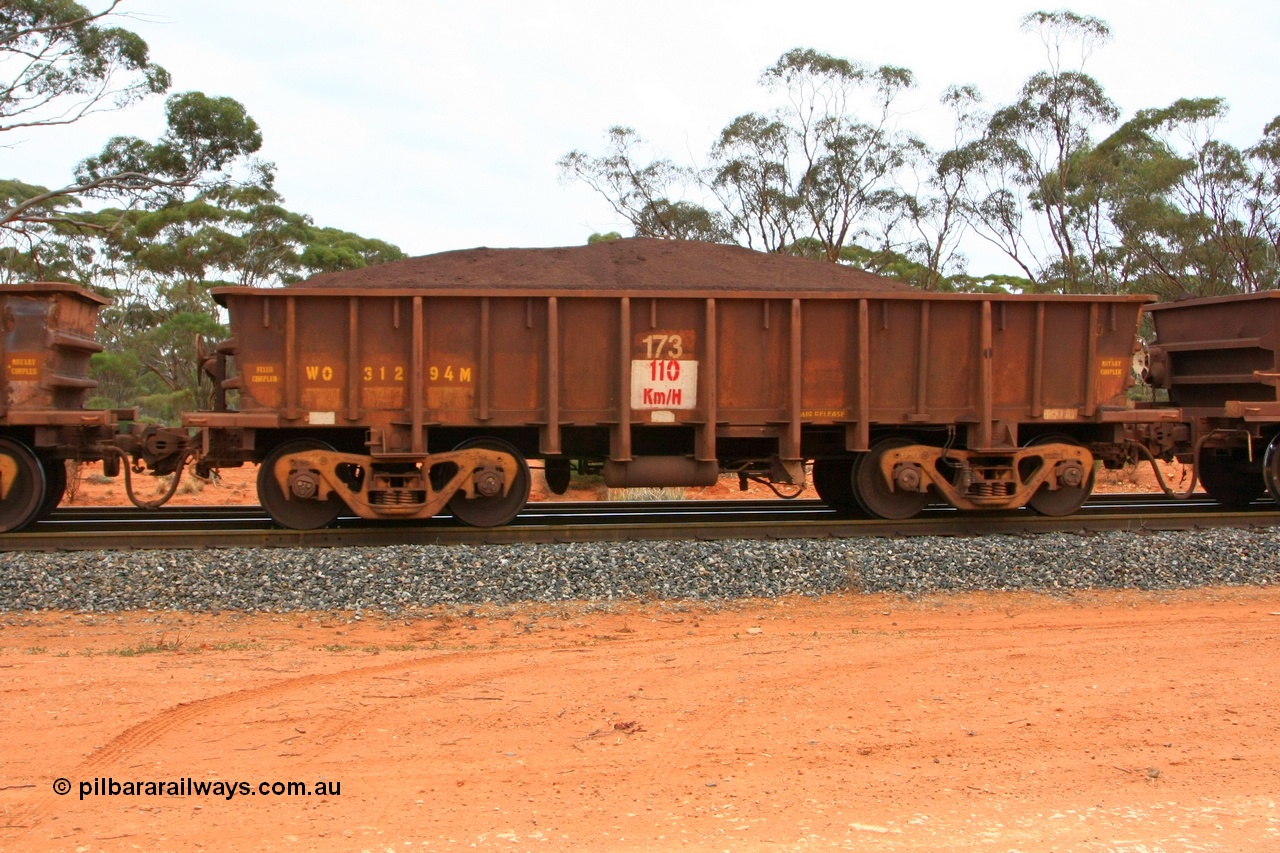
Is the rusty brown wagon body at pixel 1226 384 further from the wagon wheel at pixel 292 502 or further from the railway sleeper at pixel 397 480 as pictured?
the wagon wheel at pixel 292 502

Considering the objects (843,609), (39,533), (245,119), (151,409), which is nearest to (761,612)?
(843,609)

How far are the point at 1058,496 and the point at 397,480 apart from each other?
261 inches

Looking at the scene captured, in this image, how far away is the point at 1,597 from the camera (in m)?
7.62

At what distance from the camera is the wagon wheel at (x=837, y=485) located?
37.1ft

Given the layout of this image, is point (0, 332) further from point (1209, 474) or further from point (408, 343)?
point (1209, 474)

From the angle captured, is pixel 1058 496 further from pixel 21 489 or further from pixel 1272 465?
pixel 21 489

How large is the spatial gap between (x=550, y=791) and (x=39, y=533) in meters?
7.03

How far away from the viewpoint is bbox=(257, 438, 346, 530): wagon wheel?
952 cm

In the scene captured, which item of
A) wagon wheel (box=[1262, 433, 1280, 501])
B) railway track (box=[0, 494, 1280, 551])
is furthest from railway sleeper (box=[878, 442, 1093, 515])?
wagon wheel (box=[1262, 433, 1280, 501])

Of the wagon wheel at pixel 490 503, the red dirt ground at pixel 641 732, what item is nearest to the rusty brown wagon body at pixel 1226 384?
the red dirt ground at pixel 641 732

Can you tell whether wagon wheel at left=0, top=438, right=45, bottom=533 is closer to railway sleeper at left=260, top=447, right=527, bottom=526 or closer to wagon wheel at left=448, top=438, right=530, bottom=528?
railway sleeper at left=260, top=447, right=527, bottom=526

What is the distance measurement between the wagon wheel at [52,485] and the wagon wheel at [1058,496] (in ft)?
31.5

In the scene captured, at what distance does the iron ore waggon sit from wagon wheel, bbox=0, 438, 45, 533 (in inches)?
62.7

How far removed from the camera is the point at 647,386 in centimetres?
976
